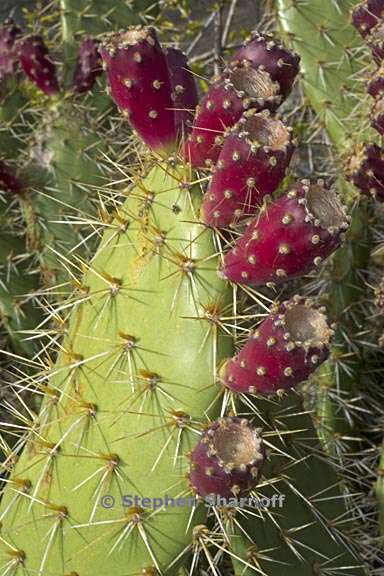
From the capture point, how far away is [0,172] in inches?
84.3

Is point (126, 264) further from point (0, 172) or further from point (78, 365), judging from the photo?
point (0, 172)

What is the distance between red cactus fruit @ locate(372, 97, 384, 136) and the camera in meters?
1.40

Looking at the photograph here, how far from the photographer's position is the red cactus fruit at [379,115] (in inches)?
55.2

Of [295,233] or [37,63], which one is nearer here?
[295,233]

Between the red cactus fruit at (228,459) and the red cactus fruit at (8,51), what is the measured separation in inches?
63.2

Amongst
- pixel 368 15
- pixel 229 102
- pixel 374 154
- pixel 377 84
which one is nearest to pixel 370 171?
pixel 374 154

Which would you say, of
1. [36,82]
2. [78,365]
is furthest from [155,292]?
[36,82]

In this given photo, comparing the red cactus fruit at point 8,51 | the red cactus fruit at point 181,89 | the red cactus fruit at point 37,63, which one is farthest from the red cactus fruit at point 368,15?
the red cactus fruit at point 8,51

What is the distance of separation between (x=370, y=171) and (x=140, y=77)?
587mm

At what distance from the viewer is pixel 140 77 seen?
1.12 meters

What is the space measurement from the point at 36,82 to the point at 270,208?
1.41 meters

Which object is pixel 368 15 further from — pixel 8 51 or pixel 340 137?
pixel 8 51

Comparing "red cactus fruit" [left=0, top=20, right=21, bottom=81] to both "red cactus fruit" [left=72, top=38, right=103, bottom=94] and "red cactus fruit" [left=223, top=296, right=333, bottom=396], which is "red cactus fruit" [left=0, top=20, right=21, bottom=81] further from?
"red cactus fruit" [left=223, top=296, right=333, bottom=396]

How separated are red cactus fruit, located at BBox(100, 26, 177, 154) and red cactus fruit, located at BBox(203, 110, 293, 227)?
16 centimetres
